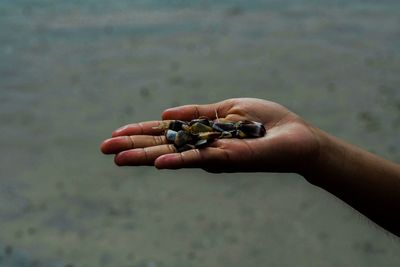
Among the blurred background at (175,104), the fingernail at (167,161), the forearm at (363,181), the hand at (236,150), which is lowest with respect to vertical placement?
the blurred background at (175,104)

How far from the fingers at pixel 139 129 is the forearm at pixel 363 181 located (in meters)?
0.69

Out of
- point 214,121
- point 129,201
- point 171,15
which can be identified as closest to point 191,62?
point 171,15

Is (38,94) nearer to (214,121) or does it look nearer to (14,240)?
(14,240)

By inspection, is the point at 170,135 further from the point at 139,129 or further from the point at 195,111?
the point at 195,111

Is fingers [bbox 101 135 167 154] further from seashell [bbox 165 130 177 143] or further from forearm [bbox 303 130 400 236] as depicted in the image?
forearm [bbox 303 130 400 236]

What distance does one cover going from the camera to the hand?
2553mm

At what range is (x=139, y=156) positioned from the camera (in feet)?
8.50

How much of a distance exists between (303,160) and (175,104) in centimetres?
351

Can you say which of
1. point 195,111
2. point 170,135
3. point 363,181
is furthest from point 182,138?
point 363,181

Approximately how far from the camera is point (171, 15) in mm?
8703

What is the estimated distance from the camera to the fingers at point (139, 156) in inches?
102

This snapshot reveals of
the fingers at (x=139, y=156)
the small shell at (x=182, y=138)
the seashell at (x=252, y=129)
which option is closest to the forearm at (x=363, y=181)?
the seashell at (x=252, y=129)

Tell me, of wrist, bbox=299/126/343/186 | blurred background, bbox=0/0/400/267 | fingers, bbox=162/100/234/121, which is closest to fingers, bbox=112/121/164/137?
fingers, bbox=162/100/234/121

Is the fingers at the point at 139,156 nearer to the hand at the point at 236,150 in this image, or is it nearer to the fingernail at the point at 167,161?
the hand at the point at 236,150
